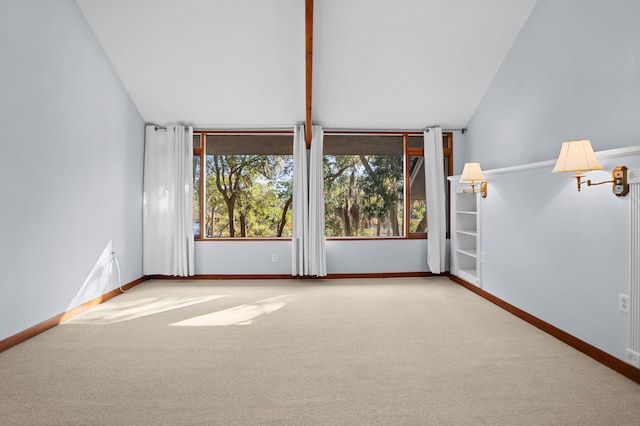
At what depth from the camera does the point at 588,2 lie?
10.9 feet

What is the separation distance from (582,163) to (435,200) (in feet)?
10.0

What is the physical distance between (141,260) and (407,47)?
4.65 meters

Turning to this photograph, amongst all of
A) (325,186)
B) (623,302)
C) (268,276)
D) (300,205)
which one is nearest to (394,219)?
(325,186)

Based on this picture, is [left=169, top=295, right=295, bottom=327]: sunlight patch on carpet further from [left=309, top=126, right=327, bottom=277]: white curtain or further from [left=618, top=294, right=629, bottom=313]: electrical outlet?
[left=618, top=294, right=629, bottom=313]: electrical outlet

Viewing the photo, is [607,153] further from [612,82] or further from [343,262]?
[343,262]

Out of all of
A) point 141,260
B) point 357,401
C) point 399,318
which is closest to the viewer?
point 357,401

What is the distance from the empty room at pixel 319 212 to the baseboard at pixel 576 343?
0.06 ft

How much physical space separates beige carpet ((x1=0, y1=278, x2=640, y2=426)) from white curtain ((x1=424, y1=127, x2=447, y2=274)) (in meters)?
1.55

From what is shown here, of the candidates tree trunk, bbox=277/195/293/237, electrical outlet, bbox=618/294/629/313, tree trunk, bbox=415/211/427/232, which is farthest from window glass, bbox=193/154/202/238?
electrical outlet, bbox=618/294/629/313

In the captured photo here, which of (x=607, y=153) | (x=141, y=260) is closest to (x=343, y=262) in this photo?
(x=141, y=260)

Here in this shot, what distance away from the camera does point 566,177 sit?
3238 millimetres

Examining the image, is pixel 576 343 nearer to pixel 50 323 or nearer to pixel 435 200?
pixel 435 200

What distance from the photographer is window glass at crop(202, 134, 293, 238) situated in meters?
6.05

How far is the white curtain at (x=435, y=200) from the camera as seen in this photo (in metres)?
5.83
